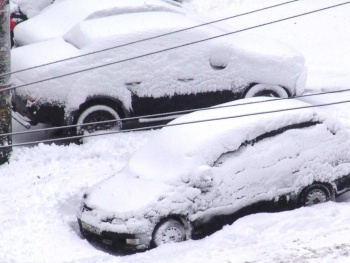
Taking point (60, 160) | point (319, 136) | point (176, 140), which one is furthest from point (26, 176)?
point (319, 136)

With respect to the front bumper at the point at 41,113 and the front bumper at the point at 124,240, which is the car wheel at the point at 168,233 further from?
the front bumper at the point at 41,113

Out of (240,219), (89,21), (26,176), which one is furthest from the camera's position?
(89,21)

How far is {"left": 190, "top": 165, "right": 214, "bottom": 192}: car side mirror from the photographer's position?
32.8ft

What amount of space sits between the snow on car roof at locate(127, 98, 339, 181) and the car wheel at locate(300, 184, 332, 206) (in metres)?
0.88

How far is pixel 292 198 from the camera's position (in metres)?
10.6

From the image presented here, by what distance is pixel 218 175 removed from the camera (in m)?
10.1

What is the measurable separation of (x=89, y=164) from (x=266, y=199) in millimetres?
3158

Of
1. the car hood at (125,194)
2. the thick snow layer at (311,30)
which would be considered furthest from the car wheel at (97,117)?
the thick snow layer at (311,30)

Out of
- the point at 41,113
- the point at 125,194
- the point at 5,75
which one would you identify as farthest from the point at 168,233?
the point at 5,75

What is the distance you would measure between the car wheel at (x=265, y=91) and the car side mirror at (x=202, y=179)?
3724mm

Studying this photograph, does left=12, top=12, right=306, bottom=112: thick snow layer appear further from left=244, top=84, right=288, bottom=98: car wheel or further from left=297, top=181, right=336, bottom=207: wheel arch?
left=297, top=181, right=336, bottom=207: wheel arch

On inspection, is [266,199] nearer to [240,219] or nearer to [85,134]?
[240,219]

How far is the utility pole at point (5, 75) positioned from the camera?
12.2 metres

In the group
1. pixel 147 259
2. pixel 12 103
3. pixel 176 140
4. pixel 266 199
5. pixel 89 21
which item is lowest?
pixel 147 259
